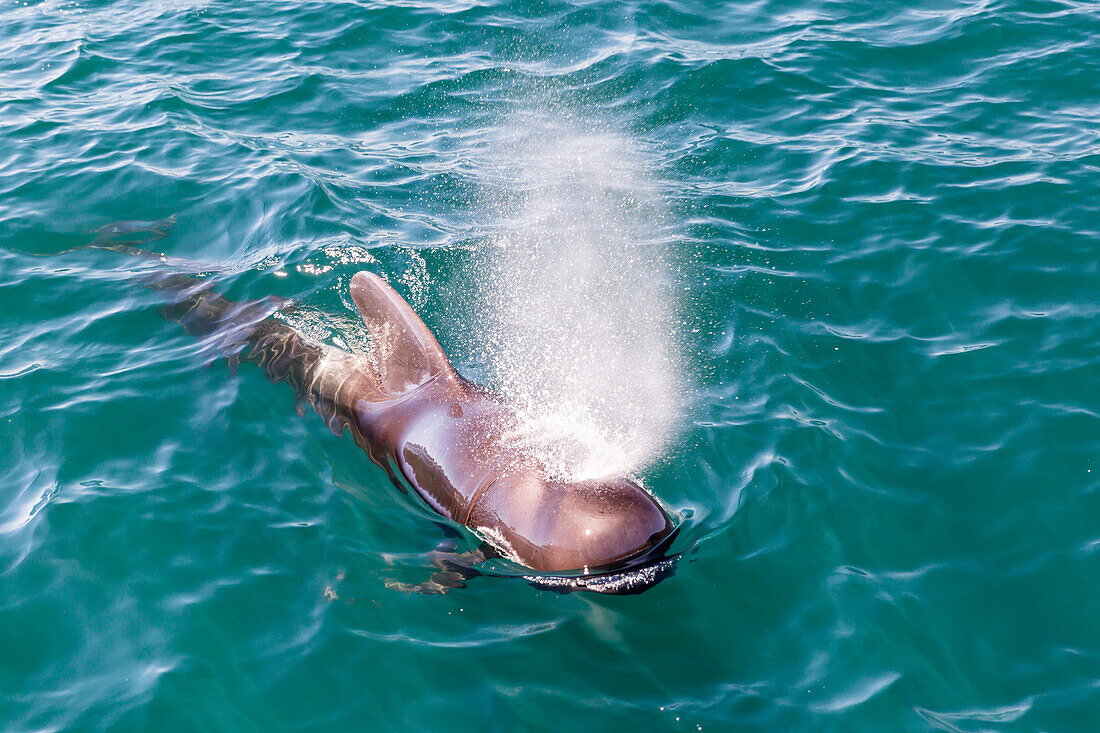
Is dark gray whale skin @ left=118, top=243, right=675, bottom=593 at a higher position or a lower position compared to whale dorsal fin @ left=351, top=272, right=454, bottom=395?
lower

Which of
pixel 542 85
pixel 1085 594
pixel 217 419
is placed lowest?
pixel 1085 594

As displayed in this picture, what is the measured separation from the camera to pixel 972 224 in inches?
376

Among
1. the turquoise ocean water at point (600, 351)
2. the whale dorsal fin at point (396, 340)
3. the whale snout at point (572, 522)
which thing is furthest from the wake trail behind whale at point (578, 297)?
the whale dorsal fin at point (396, 340)

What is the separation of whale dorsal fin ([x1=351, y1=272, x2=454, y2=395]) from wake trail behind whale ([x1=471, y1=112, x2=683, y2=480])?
886mm

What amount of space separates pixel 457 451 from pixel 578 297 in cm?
313

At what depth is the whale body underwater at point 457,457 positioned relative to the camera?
608cm

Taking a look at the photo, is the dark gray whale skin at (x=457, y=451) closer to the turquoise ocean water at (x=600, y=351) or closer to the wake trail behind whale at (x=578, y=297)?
the turquoise ocean water at (x=600, y=351)

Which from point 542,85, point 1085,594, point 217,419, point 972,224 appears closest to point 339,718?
point 217,419

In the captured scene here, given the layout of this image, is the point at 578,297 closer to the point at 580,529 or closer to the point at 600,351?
the point at 600,351

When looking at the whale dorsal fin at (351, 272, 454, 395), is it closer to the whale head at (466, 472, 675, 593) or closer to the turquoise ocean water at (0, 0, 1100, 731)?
the turquoise ocean water at (0, 0, 1100, 731)

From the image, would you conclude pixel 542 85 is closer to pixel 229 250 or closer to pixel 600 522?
pixel 229 250

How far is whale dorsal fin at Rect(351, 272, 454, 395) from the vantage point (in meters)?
7.25

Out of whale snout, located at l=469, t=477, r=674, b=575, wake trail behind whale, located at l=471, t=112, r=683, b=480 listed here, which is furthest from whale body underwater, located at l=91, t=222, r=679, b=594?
wake trail behind whale, located at l=471, t=112, r=683, b=480

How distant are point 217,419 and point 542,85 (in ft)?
25.1
